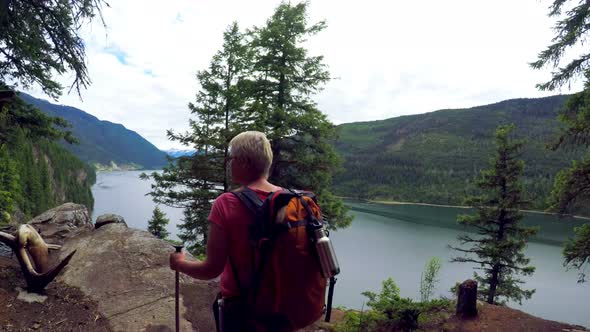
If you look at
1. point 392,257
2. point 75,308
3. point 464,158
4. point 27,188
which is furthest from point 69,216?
point 464,158

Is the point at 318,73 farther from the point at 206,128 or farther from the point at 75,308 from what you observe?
the point at 75,308

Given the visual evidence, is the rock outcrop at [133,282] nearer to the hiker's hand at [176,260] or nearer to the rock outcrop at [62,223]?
the rock outcrop at [62,223]

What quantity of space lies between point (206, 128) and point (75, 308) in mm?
11683

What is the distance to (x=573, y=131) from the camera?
7926 mm

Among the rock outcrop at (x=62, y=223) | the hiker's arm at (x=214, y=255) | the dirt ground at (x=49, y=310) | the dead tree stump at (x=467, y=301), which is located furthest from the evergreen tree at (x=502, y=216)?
the hiker's arm at (x=214, y=255)

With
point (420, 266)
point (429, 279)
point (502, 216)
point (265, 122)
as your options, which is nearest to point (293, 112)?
point (265, 122)

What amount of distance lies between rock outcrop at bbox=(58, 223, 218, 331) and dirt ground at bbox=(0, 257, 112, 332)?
0.57ft

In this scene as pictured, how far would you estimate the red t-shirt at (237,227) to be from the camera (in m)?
1.87

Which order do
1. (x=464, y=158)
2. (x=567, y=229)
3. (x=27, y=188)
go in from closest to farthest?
(x=27, y=188)
(x=567, y=229)
(x=464, y=158)

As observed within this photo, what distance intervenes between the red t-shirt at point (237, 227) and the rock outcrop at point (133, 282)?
3.89m

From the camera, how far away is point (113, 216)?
28.7ft

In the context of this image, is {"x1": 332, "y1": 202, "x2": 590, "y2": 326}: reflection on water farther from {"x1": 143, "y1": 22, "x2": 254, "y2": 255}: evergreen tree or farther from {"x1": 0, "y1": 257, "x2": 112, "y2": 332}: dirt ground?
{"x1": 0, "y1": 257, "x2": 112, "y2": 332}: dirt ground

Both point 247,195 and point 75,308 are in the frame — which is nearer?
point 247,195

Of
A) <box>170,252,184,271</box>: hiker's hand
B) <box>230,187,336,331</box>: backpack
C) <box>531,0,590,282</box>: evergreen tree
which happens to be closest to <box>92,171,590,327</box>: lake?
<box>531,0,590,282</box>: evergreen tree
